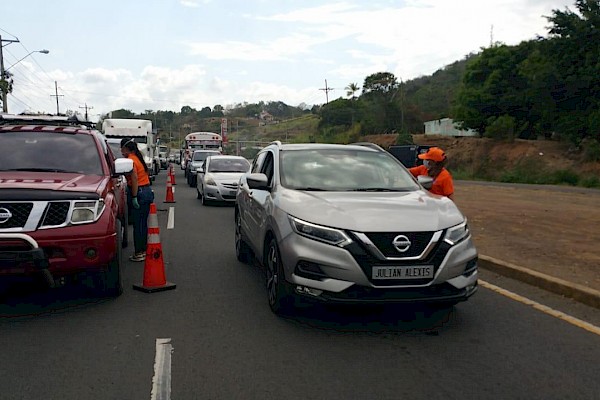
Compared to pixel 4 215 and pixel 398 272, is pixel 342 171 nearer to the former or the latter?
pixel 398 272

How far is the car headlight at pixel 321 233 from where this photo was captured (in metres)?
5.23

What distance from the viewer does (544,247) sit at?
977 cm

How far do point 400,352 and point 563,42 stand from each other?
3858cm

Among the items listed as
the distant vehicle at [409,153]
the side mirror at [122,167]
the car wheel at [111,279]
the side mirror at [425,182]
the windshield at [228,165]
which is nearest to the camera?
the car wheel at [111,279]

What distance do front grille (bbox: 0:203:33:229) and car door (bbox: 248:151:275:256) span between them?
7.54 feet

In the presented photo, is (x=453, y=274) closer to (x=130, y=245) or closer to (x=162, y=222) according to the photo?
(x=130, y=245)

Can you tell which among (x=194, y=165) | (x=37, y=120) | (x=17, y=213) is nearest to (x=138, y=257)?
(x=37, y=120)

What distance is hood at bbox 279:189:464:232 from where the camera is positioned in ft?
17.4

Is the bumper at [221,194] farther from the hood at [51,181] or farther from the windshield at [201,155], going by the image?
the windshield at [201,155]

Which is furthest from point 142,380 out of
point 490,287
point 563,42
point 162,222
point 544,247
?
point 563,42

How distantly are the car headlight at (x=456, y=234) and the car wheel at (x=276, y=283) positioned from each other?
1.50m

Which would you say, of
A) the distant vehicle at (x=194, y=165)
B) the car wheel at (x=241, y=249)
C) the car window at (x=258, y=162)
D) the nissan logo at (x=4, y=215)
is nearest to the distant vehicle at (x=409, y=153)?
the distant vehicle at (x=194, y=165)

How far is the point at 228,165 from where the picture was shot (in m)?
18.7

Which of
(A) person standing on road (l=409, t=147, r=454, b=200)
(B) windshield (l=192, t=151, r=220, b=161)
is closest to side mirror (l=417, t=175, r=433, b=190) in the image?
(A) person standing on road (l=409, t=147, r=454, b=200)
